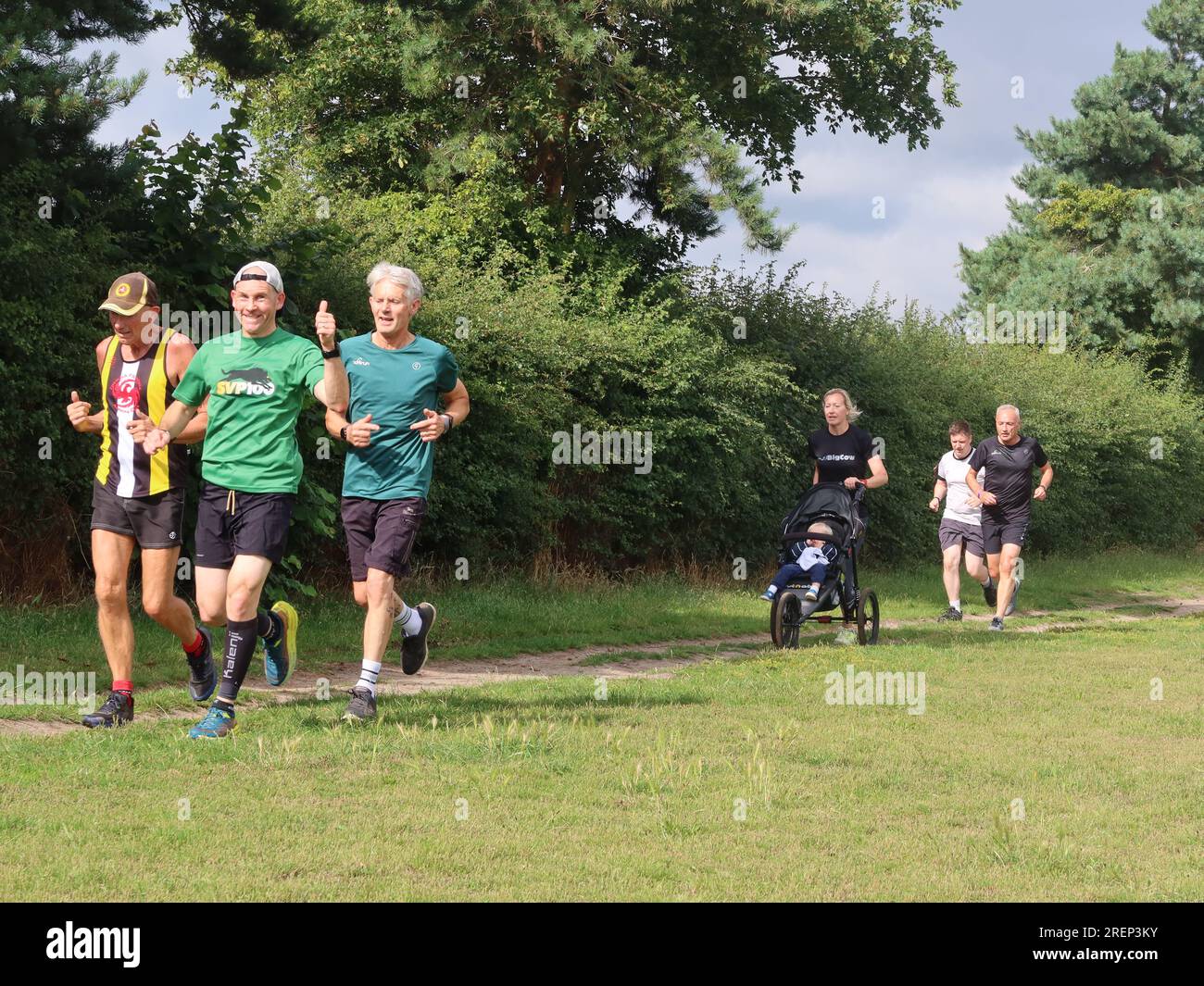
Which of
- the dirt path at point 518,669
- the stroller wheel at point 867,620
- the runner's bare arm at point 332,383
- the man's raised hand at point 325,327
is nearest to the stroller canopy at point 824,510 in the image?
the stroller wheel at point 867,620

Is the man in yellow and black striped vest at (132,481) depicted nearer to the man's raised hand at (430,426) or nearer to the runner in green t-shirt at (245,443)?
the runner in green t-shirt at (245,443)

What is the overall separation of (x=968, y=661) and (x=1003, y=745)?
14.6ft

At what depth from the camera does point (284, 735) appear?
7.58 m

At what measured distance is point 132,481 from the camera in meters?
7.92

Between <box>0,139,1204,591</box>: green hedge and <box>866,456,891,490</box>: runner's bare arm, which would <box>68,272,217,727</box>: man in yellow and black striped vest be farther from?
<box>866,456,891,490</box>: runner's bare arm

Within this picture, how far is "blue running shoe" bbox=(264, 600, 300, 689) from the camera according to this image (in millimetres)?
8656

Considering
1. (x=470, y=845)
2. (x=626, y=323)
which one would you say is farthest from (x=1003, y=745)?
(x=626, y=323)

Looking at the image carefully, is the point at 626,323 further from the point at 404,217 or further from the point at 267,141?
the point at 267,141

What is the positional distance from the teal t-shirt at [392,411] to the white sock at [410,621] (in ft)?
3.16

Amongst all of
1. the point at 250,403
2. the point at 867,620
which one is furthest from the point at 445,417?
the point at 867,620

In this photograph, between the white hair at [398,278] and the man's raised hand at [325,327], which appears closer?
the man's raised hand at [325,327]

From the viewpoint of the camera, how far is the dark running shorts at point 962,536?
1731 cm

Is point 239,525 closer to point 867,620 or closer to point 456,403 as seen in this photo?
point 456,403

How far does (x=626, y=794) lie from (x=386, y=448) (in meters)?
2.66
